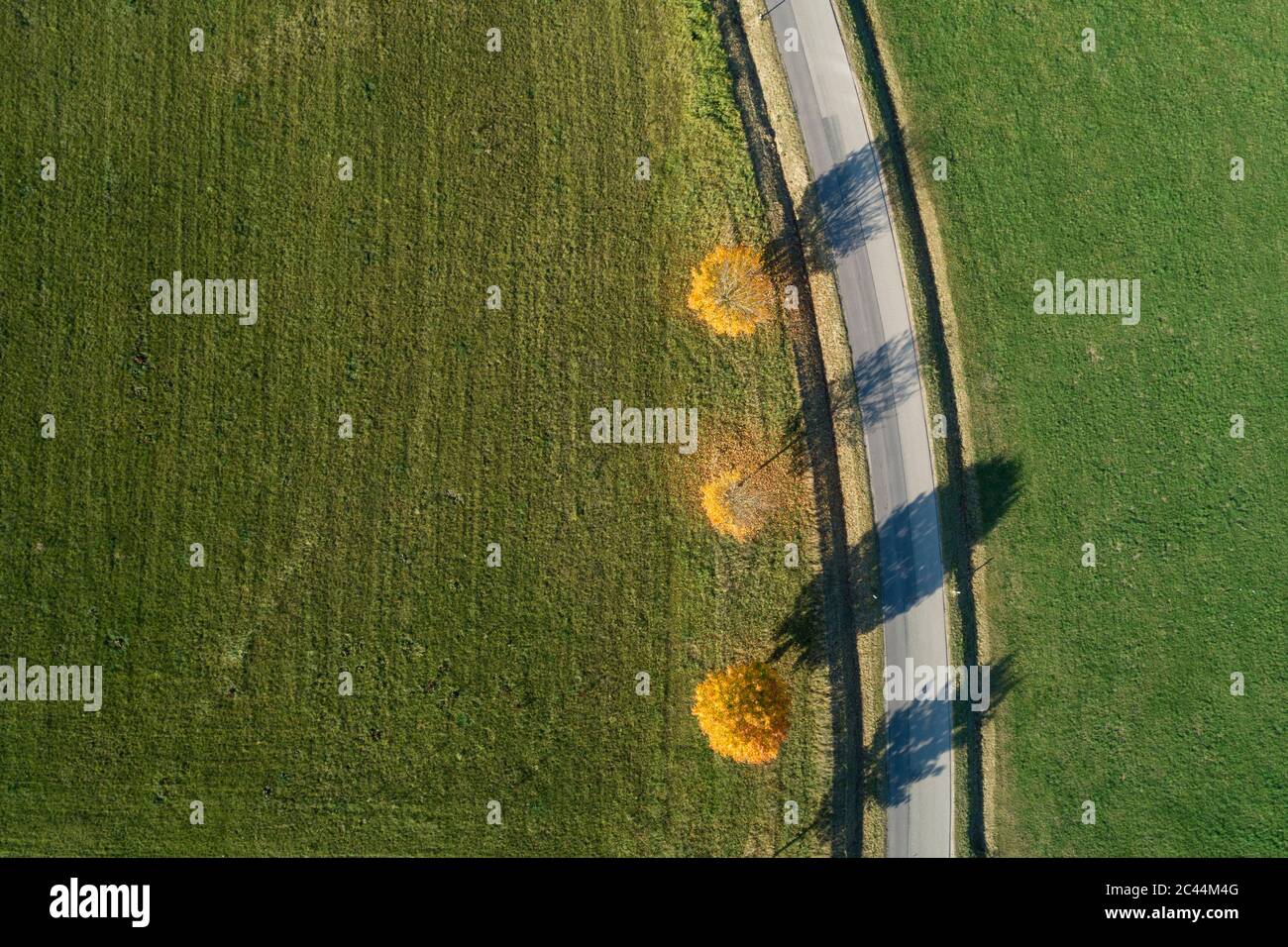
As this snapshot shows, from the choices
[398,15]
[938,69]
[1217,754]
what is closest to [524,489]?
[398,15]

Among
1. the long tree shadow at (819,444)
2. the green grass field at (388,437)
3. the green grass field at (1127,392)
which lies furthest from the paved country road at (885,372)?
the green grass field at (388,437)

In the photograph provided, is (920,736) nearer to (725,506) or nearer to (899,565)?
(899,565)

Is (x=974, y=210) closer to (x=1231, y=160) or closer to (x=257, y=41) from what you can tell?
(x=1231, y=160)

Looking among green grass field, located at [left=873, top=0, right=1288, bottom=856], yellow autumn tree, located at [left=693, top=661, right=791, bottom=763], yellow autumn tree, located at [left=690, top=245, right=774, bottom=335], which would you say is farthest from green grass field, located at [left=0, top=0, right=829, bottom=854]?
yellow autumn tree, located at [left=693, top=661, right=791, bottom=763]

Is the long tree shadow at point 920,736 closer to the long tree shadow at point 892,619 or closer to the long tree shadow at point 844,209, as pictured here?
the long tree shadow at point 892,619

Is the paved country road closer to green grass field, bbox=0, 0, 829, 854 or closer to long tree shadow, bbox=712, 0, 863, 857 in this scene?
long tree shadow, bbox=712, 0, 863, 857
